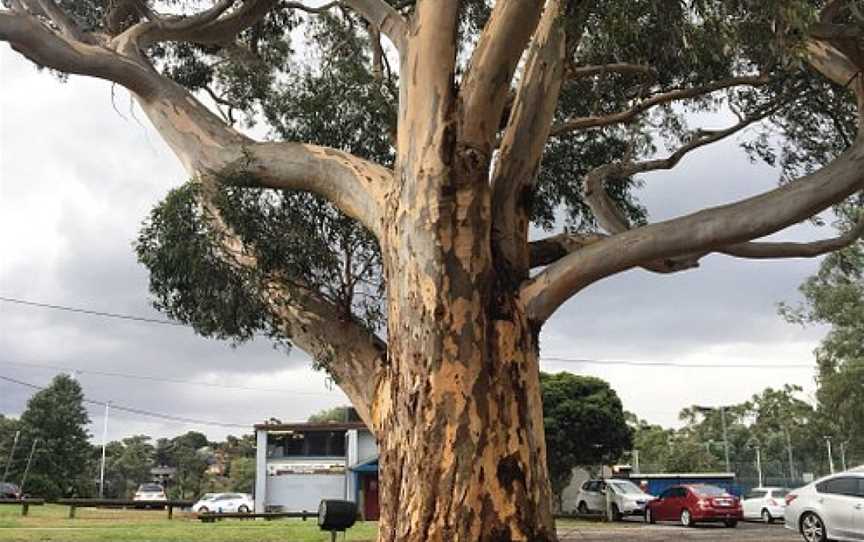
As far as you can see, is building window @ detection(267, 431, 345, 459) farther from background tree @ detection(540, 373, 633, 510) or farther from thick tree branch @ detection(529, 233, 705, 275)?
thick tree branch @ detection(529, 233, 705, 275)

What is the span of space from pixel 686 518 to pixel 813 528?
10911 mm

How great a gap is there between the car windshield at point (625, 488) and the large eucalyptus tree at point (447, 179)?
18.6m

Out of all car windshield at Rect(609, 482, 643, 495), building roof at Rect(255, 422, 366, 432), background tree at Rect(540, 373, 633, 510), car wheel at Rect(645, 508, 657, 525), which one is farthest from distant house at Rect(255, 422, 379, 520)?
car wheel at Rect(645, 508, 657, 525)

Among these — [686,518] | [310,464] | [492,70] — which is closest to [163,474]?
[310,464]

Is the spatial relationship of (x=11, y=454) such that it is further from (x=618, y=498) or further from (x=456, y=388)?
(x=456, y=388)

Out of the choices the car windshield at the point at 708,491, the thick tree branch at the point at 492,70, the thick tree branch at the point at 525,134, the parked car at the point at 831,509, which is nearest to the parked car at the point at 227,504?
the car windshield at the point at 708,491

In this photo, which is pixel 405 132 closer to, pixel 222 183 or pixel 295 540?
pixel 222 183

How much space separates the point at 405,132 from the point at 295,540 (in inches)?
392

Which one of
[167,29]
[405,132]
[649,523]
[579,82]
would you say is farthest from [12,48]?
[649,523]

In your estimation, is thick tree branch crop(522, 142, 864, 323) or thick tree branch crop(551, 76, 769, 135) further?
thick tree branch crop(551, 76, 769, 135)

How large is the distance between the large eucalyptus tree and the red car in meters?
14.5

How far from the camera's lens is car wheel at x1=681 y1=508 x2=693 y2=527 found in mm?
26938

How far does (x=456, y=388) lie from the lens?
8.46 m

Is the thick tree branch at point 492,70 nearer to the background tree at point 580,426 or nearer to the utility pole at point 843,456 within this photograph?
the background tree at point 580,426
